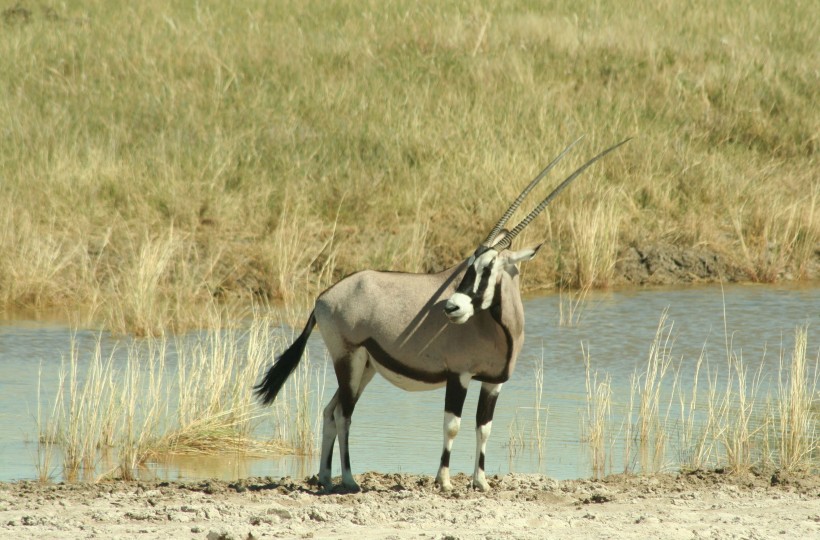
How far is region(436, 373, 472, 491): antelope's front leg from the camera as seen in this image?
6578mm

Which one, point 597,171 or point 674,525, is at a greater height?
point 597,171

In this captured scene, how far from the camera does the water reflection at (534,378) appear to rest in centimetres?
760

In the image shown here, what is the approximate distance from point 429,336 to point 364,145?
403 inches

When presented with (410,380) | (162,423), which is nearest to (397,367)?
(410,380)

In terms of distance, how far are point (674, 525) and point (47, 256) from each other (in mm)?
8484

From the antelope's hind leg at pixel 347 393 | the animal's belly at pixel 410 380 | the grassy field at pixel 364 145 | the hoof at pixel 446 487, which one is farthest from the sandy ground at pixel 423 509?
the grassy field at pixel 364 145

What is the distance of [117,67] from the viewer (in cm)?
1938

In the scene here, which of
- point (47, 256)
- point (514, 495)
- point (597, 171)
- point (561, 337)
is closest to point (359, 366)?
point (514, 495)

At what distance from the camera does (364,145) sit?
16.6 metres

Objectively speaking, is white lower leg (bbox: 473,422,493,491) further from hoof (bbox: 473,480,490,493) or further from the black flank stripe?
the black flank stripe

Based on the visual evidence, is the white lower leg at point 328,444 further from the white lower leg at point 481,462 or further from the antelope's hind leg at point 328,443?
the white lower leg at point 481,462

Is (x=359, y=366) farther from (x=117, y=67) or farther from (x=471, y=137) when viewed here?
(x=117, y=67)

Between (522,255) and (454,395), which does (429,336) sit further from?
(522,255)

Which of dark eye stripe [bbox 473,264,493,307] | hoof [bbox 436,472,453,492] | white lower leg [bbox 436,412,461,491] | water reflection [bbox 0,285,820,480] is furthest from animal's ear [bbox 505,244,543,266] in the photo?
water reflection [bbox 0,285,820,480]
